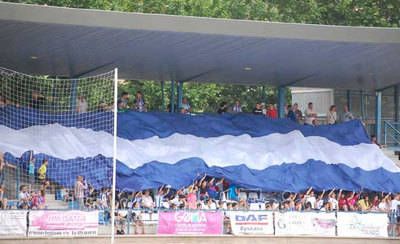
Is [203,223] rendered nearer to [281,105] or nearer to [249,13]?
[281,105]

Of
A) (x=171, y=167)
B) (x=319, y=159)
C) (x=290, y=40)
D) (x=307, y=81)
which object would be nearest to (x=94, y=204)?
(x=171, y=167)

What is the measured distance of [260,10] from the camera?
160 ft

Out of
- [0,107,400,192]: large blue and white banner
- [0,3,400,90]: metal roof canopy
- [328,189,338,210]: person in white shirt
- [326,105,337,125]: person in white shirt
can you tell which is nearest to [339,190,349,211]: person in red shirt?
[328,189,338,210]: person in white shirt

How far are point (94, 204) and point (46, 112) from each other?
448cm

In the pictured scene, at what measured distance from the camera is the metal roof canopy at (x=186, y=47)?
26219 mm

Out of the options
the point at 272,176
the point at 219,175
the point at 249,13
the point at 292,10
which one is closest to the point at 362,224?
the point at 272,176

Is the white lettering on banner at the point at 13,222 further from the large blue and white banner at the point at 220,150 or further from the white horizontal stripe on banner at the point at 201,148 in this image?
the white horizontal stripe on banner at the point at 201,148

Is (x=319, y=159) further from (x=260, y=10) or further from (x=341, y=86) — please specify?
(x=260, y=10)

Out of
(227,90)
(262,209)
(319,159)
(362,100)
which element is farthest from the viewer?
(227,90)

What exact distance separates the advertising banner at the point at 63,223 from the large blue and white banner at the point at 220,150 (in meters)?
2.79

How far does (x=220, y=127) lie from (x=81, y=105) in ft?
17.4

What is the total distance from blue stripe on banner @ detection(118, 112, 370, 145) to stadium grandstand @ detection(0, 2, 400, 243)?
0.05m

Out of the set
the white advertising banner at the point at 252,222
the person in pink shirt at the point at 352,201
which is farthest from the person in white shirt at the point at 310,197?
the white advertising banner at the point at 252,222

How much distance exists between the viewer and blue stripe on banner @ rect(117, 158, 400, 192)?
30844mm
